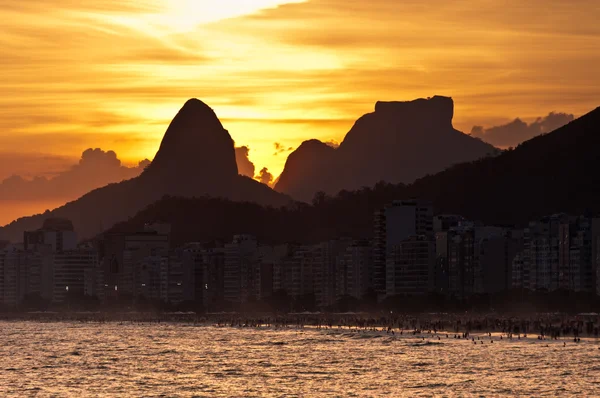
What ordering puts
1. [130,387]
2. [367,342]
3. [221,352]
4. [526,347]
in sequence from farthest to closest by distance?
1. [367,342]
2. [221,352]
3. [526,347]
4. [130,387]

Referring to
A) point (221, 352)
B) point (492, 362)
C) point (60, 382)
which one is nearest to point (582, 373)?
point (492, 362)

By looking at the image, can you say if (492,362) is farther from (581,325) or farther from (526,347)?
(581,325)

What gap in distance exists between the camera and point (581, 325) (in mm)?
195125

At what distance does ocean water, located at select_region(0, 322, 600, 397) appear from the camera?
11369 centimetres

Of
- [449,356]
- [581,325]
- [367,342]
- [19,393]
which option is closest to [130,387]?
[19,393]

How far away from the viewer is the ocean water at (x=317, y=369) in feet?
373

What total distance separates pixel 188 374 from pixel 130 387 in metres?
16.5

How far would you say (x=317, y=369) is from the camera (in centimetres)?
13850

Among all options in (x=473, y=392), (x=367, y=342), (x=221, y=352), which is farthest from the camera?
(x=367, y=342)

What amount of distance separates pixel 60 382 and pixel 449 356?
4727 cm

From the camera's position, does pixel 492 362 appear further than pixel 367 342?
No

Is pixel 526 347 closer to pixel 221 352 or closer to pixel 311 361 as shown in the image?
pixel 311 361

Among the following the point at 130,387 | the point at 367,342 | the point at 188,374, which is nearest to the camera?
the point at 130,387

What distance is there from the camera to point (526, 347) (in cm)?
16050
